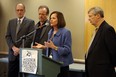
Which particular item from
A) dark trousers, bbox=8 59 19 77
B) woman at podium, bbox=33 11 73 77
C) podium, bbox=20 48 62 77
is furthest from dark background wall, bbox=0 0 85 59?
podium, bbox=20 48 62 77

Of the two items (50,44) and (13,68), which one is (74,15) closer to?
(13,68)

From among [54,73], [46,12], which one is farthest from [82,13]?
[54,73]

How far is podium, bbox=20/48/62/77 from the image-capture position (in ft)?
9.56

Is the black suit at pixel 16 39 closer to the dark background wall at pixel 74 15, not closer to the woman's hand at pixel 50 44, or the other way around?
the woman's hand at pixel 50 44

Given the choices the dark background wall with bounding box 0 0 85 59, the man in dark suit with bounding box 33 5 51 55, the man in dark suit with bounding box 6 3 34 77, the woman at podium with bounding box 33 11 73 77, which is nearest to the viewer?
the woman at podium with bounding box 33 11 73 77

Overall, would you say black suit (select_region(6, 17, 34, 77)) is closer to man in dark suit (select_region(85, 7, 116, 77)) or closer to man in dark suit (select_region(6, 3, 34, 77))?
man in dark suit (select_region(6, 3, 34, 77))

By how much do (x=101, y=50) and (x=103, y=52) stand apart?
0.03m

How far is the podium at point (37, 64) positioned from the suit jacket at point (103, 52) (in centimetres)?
44

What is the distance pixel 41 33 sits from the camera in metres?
3.98

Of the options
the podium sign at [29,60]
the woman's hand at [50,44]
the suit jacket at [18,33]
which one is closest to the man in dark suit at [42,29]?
the suit jacket at [18,33]

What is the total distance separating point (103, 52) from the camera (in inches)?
119

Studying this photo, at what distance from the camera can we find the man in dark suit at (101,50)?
2.99m

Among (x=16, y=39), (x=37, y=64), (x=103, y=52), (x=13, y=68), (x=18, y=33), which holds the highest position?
(x=18, y=33)

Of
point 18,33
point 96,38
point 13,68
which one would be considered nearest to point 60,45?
point 96,38
